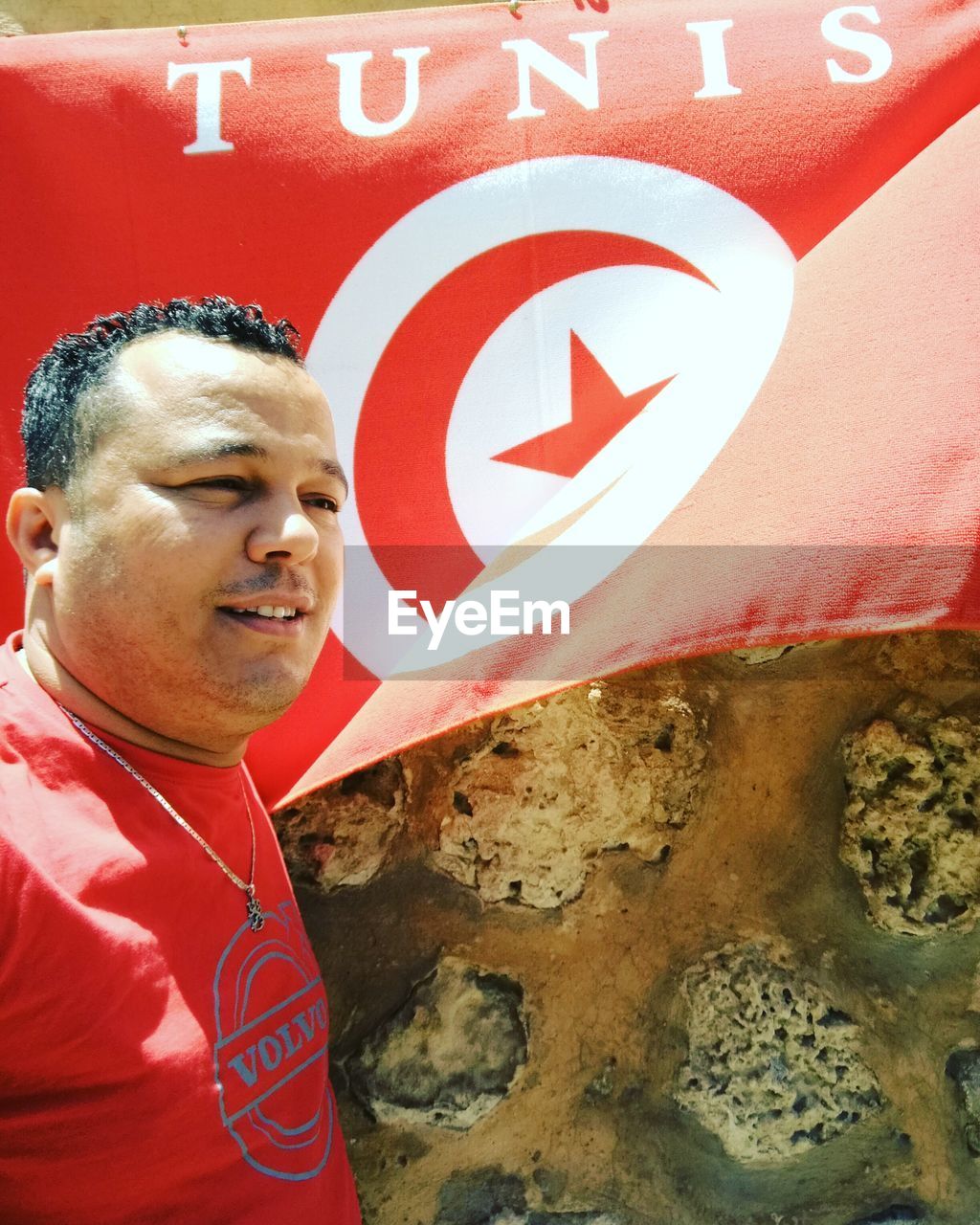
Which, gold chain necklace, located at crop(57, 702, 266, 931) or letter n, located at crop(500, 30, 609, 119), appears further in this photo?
letter n, located at crop(500, 30, 609, 119)

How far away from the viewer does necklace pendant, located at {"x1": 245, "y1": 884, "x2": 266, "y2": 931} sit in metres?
1.01

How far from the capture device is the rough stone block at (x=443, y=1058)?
47.0 inches

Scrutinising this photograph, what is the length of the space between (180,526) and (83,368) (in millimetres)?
242

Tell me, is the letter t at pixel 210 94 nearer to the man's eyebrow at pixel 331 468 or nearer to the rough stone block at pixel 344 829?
the man's eyebrow at pixel 331 468

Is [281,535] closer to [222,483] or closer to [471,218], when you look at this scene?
[222,483]

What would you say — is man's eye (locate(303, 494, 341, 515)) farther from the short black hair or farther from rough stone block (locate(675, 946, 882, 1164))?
rough stone block (locate(675, 946, 882, 1164))

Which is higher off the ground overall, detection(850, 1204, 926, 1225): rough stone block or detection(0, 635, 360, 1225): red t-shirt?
detection(0, 635, 360, 1225): red t-shirt

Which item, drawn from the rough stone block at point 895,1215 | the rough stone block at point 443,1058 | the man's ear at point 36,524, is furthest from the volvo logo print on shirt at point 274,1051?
the rough stone block at point 895,1215

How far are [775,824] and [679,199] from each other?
35.8 inches

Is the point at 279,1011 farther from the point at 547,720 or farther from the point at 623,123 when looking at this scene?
the point at 623,123

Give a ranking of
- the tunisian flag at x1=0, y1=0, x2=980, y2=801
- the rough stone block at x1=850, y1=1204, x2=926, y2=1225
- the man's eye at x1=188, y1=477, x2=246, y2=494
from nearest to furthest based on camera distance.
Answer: the man's eye at x1=188, y1=477, x2=246, y2=494, the rough stone block at x1=850, y1=1204, x2=926, y2=1225, the tunisian flag at x1=0, y1=0, x2=980, y2=801

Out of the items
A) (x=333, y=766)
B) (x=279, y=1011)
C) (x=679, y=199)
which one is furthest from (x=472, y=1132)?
(x=679, y=199)

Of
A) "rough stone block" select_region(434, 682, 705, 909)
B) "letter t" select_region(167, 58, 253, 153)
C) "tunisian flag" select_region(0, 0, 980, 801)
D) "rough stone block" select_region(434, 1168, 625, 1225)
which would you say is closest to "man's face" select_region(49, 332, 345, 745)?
"tunisian flag" select_region(0, 0, 980, 801)

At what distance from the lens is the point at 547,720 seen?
1282 mm
